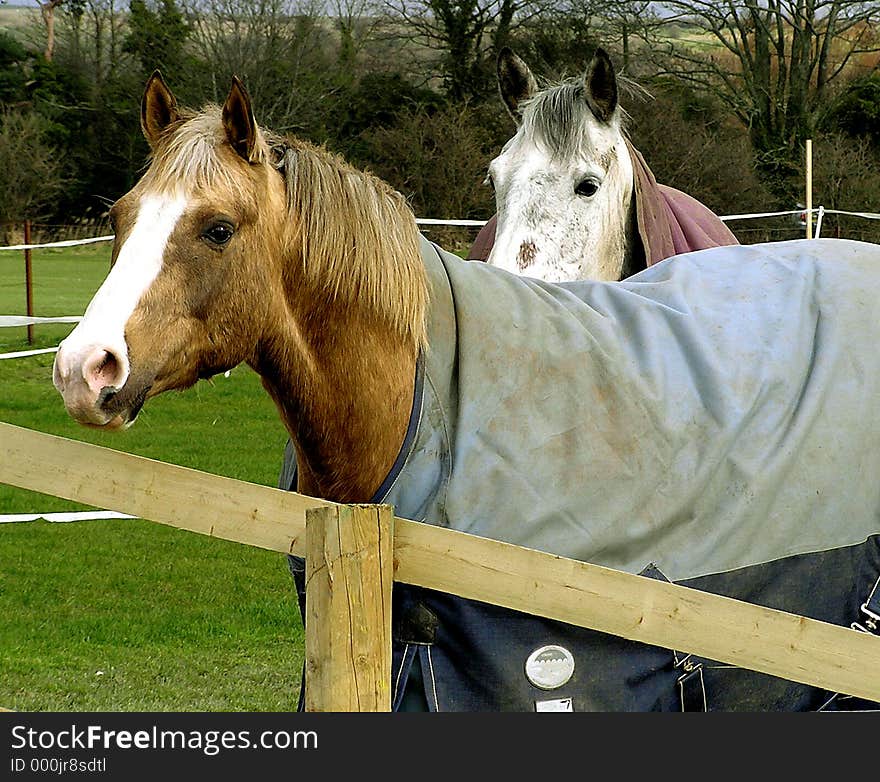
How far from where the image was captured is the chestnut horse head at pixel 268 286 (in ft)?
6.20

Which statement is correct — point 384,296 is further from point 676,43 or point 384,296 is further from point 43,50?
point 43,50

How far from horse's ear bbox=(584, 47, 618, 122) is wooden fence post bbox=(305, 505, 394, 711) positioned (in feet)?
7.84

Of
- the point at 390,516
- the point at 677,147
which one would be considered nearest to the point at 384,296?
the point at 390,516

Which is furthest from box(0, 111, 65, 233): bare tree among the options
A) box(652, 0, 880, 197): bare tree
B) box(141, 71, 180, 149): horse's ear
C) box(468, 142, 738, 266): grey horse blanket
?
box(141, 71, 180, 149): horse's ear

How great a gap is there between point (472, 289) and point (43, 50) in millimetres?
22858

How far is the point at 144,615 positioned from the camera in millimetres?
4883

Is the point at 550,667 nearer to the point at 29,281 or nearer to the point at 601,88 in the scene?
the point at 601,88

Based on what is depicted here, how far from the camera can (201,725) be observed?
1757 millimetres

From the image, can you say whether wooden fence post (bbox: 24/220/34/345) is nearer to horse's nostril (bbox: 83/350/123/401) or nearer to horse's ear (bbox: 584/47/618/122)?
horse's ear (bbox: 584/47/618/122)

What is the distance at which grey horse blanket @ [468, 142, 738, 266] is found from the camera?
3.76 m

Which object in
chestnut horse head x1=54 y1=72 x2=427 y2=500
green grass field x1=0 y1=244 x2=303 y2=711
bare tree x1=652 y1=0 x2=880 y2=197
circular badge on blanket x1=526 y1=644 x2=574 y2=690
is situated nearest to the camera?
chestnut horse head x1=54 y1=72 x2=427 y2=500

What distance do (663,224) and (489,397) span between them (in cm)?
193

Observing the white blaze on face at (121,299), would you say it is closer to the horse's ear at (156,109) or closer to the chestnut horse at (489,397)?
the chestnut horse at (489,397)

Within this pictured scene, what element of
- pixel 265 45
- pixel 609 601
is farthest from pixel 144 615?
pixel 265 45
